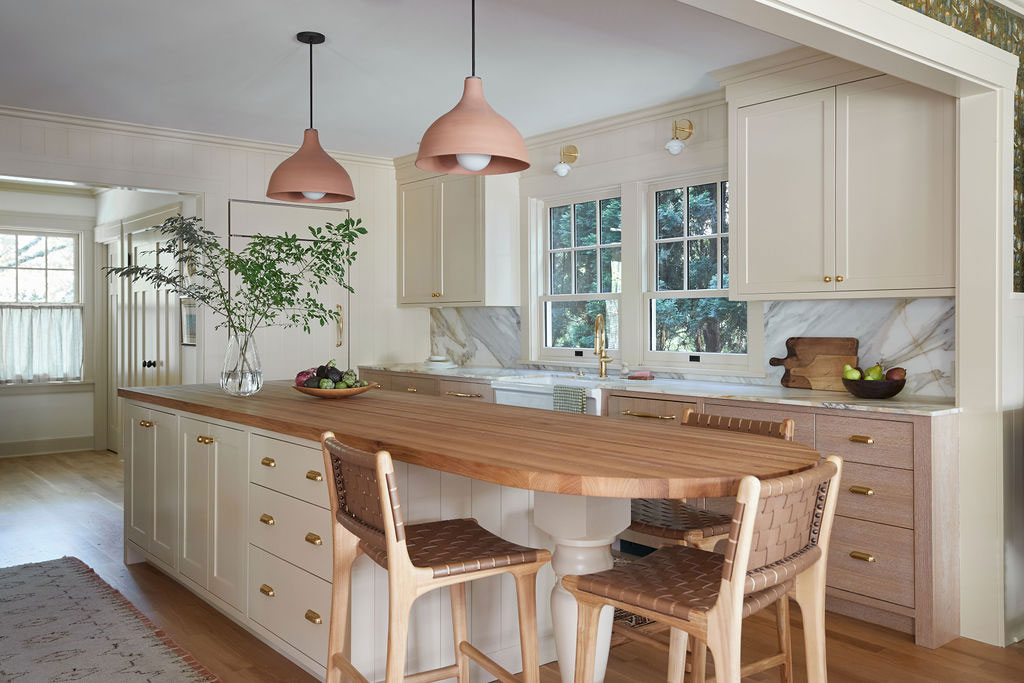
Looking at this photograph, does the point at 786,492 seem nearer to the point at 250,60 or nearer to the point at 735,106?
the point at 735,106

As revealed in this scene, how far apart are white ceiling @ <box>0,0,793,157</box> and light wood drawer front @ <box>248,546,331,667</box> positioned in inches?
84.8

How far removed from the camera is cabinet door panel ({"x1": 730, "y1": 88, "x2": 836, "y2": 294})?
3703mm

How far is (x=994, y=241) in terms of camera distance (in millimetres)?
3105

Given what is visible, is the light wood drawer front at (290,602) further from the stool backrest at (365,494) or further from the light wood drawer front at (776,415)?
the light wood drawer front at (776,415)

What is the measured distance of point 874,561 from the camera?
3260 mm

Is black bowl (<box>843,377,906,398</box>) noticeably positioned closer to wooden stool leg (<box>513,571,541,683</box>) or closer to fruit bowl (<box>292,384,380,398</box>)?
wooden stool leg (<box>513,571,541,683</box>)

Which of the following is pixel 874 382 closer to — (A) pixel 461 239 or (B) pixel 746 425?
(B) pixel 746 425

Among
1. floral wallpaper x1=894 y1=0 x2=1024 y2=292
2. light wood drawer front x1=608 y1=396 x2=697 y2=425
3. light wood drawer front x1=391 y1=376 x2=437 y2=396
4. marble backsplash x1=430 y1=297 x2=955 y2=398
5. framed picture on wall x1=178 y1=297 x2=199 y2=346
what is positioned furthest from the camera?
framed picture on wall x1=178 y1=297 x2=199 y2=346

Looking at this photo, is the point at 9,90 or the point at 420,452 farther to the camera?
the point at 9,90

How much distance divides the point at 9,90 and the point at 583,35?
315cm

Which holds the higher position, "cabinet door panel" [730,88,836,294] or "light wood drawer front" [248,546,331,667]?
"cabinet door panel" [730,88,836,294]

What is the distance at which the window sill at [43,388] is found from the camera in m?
7.38

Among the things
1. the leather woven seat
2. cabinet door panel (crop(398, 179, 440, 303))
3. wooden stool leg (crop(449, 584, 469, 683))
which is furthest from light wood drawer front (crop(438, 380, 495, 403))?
the leather woven seat

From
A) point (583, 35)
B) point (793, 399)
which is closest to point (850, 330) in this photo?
point (793, 399)
